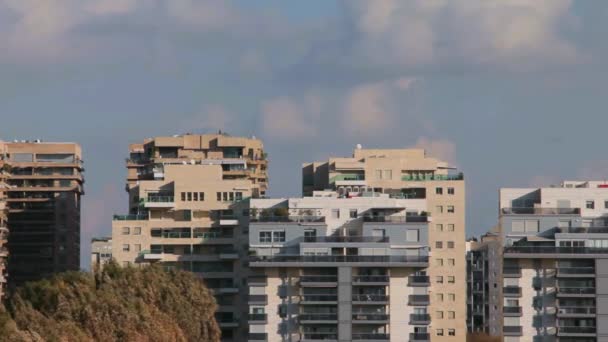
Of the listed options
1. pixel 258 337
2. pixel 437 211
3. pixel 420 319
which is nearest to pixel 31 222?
pixel 437 211

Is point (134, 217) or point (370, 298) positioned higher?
point (134, 217)

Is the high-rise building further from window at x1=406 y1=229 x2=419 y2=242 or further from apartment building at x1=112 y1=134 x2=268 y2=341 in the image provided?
apartment building at x1=112 y1=134 x2=268 y2=341

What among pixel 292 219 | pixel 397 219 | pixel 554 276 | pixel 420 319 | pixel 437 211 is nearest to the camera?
pixel 554 276

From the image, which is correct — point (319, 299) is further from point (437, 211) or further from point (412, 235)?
point (437, 211)

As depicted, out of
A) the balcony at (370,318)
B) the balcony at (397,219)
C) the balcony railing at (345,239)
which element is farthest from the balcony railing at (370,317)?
the balcony at (397,219)

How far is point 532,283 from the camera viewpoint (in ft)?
471

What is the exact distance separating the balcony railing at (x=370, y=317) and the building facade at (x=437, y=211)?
6.62m

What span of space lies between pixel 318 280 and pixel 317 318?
8.85ft

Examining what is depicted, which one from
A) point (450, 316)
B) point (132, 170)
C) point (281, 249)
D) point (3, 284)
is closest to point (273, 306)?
point (281, 249)

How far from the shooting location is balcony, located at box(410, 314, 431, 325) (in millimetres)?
144125

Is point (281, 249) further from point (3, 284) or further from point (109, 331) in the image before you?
point (3, 284)

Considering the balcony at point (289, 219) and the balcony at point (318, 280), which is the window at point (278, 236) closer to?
the balcony at point (289, 219)

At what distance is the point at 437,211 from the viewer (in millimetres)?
156625

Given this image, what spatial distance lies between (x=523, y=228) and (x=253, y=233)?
61.8 feet
